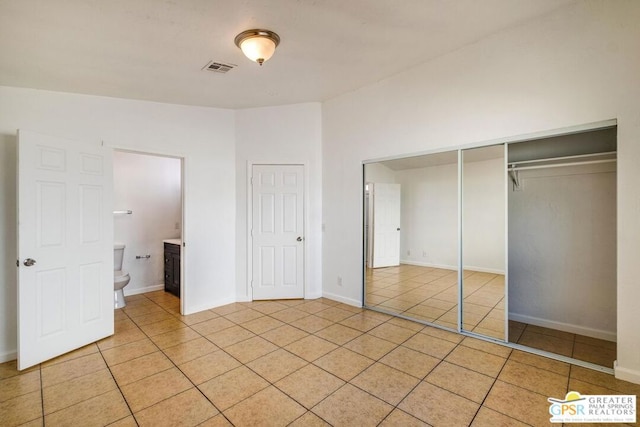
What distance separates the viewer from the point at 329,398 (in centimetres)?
211

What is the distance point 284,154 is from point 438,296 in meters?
2.86

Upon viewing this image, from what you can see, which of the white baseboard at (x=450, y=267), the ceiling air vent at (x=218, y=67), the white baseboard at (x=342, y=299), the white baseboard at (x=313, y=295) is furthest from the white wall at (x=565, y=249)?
the ceiling air vent at (x=218, y=67)

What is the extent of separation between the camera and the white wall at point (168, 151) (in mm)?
2787

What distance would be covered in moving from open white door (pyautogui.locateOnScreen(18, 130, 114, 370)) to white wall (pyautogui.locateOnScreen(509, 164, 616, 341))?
4455mm

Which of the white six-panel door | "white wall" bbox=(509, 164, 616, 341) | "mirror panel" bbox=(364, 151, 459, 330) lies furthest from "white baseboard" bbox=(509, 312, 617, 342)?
the white six-panel door

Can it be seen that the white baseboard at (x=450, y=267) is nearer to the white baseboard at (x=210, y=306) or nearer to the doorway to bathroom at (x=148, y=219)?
the white baseboard at (x=210, y=306)

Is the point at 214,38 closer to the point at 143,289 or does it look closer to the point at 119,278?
the point at 119,278

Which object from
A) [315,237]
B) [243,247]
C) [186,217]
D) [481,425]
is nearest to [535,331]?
[481,425]

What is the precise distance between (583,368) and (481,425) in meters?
1.31

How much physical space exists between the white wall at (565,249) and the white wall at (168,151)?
3688 mm

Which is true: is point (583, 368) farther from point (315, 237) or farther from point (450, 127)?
point (315, 237)

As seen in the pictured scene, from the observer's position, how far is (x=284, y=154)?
174 inches

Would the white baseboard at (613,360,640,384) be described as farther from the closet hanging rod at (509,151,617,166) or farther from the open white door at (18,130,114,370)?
the open white door at (18,130,114,370)

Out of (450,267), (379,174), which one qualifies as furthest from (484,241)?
(379,174)
